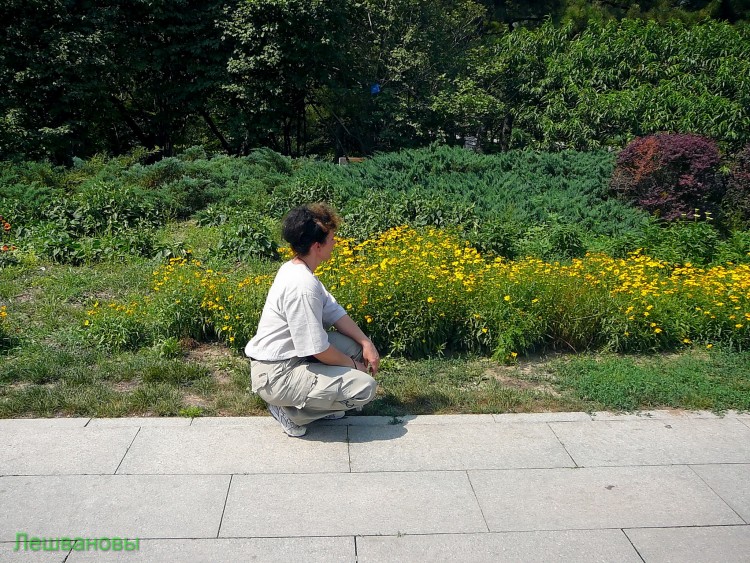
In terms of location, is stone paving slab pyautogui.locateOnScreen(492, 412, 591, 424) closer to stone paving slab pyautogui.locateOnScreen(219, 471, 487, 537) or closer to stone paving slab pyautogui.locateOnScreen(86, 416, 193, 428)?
stone paving slab pyautogui.locateOnScreen(219, 471, 487, 537)

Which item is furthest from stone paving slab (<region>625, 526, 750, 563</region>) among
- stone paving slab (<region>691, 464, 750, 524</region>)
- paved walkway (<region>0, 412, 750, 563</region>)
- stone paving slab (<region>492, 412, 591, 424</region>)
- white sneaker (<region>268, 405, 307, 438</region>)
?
white sneaker (<region>268, 405, 307, 438</region>)

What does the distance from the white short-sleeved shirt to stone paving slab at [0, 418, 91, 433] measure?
1207 millimetres

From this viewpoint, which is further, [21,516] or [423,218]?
[423,218]

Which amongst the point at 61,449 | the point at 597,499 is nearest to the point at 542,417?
the point at 597,499

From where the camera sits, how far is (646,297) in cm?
616

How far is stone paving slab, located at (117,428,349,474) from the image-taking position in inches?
165

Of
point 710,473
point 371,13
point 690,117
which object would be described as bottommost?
point 710,473

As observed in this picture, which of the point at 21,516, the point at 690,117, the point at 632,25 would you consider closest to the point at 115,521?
the point at 21,516

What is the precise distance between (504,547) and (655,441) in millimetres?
1556

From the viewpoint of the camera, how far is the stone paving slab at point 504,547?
345 cm

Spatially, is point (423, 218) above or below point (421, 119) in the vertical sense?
below

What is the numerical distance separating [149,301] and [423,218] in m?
3.39

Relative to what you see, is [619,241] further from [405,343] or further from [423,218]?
[405,343]

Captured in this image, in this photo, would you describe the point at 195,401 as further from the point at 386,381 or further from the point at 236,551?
the point at 236,551
